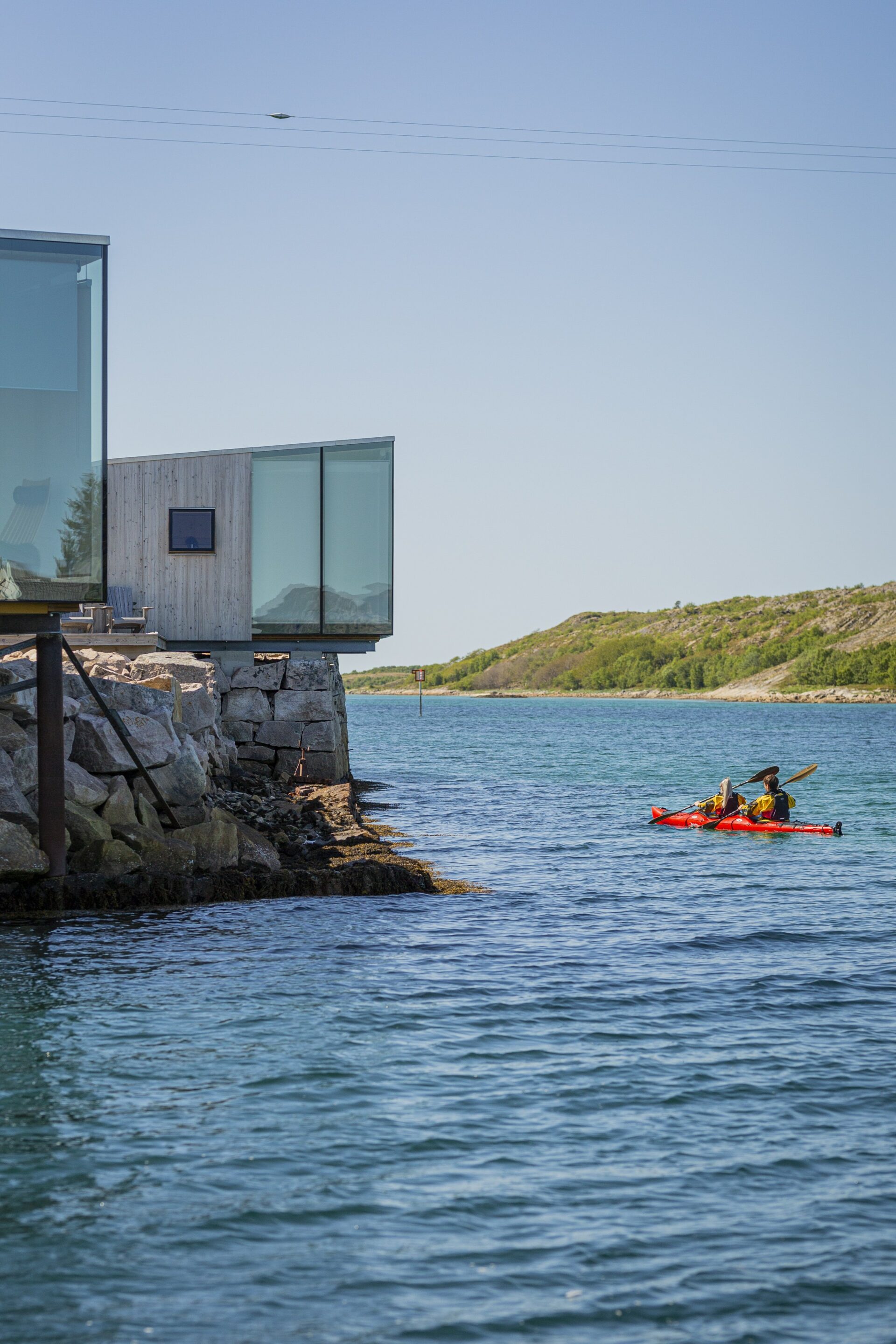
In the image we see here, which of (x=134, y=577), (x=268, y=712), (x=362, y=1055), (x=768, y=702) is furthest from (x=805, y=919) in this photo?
(x=768, y=702)

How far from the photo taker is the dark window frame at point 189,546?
23156 millimetres

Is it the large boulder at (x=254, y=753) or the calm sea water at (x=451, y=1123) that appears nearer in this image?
the calm sea water at (x=451, y=1123)

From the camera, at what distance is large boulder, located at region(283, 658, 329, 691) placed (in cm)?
2362

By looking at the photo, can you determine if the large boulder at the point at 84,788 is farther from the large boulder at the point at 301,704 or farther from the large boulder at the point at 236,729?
the large boulder at the point at 301,704

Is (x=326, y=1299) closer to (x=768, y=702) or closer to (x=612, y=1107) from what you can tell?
(x=612, y=1107)

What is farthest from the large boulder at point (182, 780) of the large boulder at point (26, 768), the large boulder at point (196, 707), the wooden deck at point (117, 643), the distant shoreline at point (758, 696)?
the distant shoreline at point (758, 696)

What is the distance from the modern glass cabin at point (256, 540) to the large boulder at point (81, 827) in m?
10.0

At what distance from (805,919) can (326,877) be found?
522cm

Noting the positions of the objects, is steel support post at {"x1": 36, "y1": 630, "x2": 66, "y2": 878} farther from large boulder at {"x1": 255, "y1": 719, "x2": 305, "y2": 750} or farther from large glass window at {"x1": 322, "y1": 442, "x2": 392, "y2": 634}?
large glass window at {"x1": 322, "y1": 442, "x2": 392, "y2": 634}

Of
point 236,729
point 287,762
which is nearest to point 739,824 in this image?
point 287,762

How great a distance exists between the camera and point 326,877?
1448 cm

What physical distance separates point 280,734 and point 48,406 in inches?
485

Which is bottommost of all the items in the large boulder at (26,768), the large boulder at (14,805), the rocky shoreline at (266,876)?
the rocky shoreline at (266,876)

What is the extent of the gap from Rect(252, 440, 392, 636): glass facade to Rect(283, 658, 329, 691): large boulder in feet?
1.98
